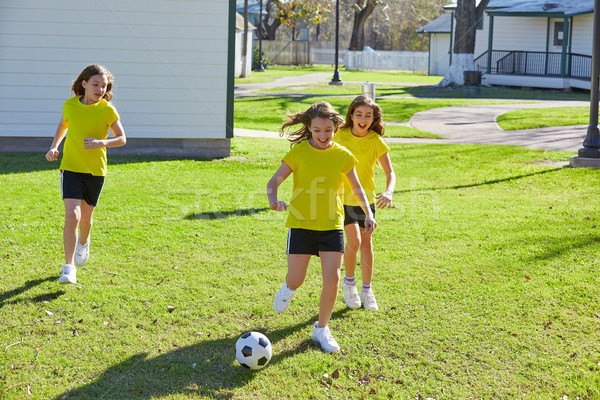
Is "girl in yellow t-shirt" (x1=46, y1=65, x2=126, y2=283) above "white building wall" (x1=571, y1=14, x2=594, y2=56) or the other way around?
the other way around

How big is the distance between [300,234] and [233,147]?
9.17 metres

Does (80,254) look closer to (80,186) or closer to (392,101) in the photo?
(80,186)

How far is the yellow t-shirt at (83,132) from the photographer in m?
5.65

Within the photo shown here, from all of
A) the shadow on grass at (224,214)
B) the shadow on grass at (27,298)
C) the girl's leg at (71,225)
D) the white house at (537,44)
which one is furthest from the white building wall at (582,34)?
the shadow on grass at (27,298)

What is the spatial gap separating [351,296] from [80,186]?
2.36 m

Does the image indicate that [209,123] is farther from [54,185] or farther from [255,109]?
[255,109]

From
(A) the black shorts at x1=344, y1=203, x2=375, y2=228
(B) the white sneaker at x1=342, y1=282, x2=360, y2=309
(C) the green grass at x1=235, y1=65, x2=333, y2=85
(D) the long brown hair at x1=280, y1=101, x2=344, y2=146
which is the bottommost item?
(B) the white sneaker at x1=342, y1=282, x2=360, y2=309

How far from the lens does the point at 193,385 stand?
3977 mm

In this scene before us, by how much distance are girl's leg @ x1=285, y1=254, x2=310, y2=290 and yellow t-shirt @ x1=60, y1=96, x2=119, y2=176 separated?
2050 mm

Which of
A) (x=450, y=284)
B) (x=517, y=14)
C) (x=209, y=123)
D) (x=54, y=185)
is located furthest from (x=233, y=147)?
(x=517, y=14)

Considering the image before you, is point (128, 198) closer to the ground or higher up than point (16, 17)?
closer to the ground

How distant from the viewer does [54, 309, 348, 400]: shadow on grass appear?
152 inches

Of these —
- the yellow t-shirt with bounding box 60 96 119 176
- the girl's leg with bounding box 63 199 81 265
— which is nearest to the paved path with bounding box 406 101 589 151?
the yellow t-shirt with bounding box 60 96 119 176

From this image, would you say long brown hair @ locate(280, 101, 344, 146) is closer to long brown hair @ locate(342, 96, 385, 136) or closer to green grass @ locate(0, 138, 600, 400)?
long brown hair @ locate(342, 96, 385, 136)
